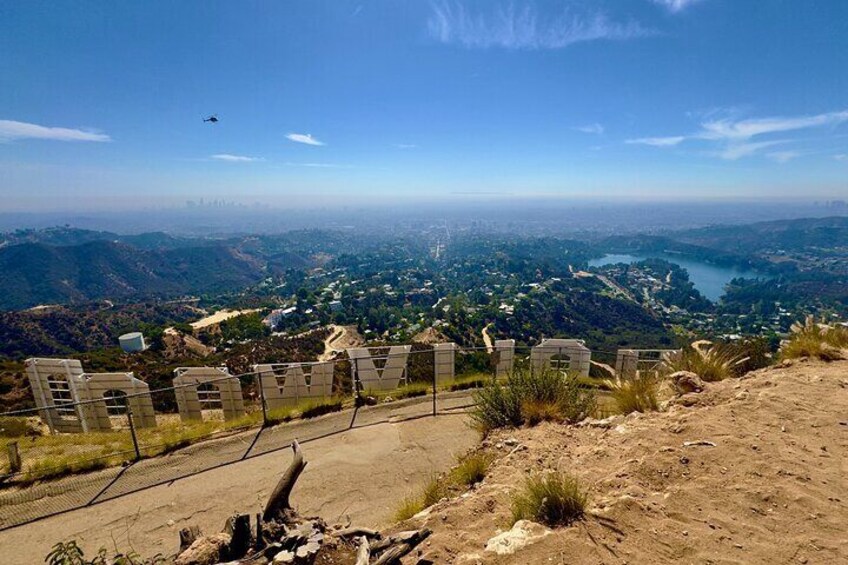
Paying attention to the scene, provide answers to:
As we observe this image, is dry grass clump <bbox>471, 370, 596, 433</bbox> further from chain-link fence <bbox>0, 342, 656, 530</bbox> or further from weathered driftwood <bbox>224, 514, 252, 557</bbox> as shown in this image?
weathered driftwood <bbox>224, 514, 252, 557</bbox>

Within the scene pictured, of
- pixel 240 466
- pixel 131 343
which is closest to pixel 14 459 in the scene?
pixel 240 466

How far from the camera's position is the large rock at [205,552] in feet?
11.6

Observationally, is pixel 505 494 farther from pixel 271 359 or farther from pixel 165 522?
pixel 271 359

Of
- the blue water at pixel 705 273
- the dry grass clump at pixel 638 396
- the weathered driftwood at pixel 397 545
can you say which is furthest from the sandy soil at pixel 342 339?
Result: the blue water at pixel 705 273

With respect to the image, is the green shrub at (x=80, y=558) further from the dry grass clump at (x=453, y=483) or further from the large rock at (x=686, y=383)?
the large rock at (x=686, y=383)

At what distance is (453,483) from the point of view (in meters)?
4.77

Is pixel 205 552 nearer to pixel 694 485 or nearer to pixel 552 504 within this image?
pixel 552 504

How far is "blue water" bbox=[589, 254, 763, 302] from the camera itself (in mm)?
108538

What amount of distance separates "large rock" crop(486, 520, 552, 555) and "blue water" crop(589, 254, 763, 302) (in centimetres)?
11472

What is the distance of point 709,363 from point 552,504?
5.08 meters

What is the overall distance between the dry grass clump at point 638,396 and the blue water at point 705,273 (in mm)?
110857

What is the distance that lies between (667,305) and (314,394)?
99178 millimetres

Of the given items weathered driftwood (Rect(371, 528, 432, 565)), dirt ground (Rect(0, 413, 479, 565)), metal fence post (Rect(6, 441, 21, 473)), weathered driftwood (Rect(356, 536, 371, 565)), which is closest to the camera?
weathered driftwood (Rect(356, 536, 371, 565))

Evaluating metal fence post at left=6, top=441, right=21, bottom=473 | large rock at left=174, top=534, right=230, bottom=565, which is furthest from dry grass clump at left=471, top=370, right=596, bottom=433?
metal fence post at left=6, top=441, right=21, bottom=473
